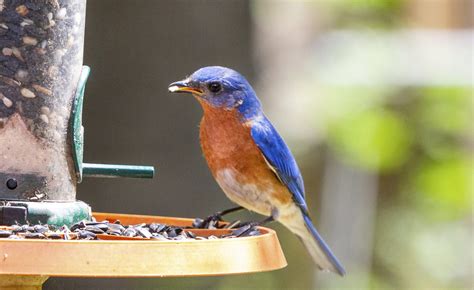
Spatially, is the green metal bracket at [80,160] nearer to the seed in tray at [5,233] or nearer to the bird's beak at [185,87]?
the bird's beak at [185,87]

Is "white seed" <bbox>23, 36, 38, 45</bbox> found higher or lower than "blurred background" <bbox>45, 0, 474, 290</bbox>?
higher

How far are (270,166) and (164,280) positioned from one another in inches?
102

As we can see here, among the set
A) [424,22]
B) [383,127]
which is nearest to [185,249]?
[383,127]

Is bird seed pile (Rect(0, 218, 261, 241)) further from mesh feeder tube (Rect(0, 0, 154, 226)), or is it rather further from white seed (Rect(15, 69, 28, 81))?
white seed (Rect(15, 69, 28, 81))

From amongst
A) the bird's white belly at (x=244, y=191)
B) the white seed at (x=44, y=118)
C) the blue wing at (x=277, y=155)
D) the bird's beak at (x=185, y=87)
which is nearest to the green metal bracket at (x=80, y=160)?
the white seed at (x=44, y=118)

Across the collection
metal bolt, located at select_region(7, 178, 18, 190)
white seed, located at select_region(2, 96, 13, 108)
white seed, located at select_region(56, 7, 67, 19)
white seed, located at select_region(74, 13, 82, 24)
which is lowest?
metal bolt, located at select_region(7, 178, 18, 190)

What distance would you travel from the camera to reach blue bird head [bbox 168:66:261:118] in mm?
5082

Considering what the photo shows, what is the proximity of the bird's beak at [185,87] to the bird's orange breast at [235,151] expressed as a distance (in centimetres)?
17

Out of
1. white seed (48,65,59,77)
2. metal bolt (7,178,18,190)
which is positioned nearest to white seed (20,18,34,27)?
white seed (48,65,59,77)

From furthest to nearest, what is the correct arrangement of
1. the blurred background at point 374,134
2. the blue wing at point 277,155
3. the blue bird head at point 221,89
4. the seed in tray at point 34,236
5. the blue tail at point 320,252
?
the blurred background at point 374,134 → the blue tail at point 320,252 → the blue wing at point 277,155 → the blue bird head at point 221,89 → the seed in tray at point 34,236

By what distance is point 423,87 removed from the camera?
8.93m

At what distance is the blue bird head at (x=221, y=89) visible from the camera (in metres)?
5.08

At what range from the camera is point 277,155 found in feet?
17.3

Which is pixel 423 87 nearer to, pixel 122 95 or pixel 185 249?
pixel 122 95
